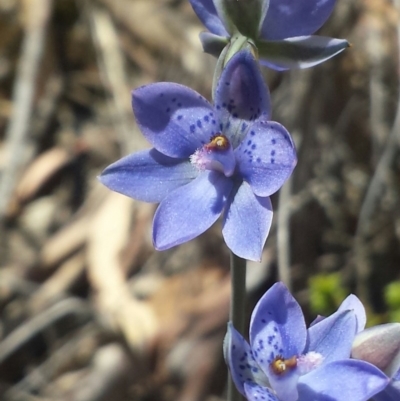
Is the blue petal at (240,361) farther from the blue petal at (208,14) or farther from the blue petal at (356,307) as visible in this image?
the blue petal at (208,14)

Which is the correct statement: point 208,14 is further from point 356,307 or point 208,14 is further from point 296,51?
point 356,307

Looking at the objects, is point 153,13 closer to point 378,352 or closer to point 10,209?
point 10,209

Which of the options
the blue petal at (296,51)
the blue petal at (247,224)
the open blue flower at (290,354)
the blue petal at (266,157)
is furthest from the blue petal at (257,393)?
the blue petal at (296,51)

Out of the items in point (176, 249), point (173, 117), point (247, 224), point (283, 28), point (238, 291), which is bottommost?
point (176, 249)

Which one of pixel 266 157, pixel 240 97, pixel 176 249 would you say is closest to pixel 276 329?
pixel 266 157

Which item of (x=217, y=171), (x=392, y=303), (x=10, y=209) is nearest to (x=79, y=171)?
(x=10, y=209)

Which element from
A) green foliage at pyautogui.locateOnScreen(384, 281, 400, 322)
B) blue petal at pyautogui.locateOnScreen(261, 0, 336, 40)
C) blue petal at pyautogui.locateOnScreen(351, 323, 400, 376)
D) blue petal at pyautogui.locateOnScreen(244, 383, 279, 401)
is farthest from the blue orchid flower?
green foliage at pyautogui.locateOnScreen(384, 281, 400, 322)
